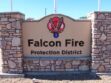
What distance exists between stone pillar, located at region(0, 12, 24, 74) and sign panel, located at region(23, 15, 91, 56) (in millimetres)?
393

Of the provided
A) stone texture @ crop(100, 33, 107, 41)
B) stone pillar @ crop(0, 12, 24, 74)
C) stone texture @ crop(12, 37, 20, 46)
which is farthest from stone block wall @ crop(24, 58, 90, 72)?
stone texture @ crop(100, 33, 107, 41)

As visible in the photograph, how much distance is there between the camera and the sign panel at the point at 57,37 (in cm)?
1030

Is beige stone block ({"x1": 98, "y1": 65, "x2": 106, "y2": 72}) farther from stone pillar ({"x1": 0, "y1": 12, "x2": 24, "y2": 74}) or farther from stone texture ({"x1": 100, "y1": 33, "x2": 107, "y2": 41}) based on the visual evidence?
stone pillar ({"x1": 0, "y1": 12, "x2": 24, "y2": 74})

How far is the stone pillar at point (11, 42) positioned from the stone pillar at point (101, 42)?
9.92 ft

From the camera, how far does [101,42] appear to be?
10023 millimetres

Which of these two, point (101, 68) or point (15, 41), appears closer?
point (15, 41)

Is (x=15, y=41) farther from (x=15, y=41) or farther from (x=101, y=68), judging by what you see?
(x=101, y=68)

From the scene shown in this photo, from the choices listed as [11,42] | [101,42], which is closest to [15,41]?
[11,42]

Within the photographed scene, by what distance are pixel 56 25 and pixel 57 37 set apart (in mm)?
510

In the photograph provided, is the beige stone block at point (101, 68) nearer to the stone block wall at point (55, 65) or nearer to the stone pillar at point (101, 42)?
the stone pillar at point (101, 42)

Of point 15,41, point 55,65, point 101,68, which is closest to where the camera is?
point 15,41

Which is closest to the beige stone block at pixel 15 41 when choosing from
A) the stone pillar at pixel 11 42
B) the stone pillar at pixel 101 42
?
the stone pillar at pixel 11 42

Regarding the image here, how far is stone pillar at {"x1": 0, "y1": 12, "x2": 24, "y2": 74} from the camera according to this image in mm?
9953

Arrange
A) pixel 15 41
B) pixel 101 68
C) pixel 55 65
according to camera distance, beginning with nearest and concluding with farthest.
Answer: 1. pixel 15 41
2. pixel 101 68
3. pixel 55 65
